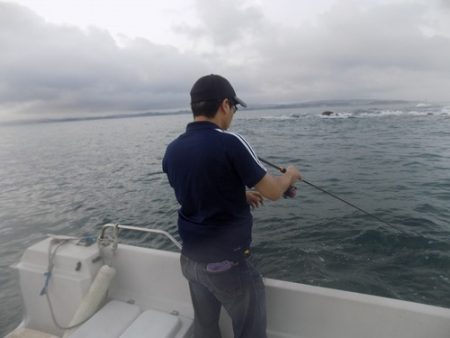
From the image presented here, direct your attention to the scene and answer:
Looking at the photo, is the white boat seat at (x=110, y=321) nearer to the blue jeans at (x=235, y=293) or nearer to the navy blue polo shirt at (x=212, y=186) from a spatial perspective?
the blue jeans at (x=235, y=293)

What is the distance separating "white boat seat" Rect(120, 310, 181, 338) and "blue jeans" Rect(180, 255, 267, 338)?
0.72m

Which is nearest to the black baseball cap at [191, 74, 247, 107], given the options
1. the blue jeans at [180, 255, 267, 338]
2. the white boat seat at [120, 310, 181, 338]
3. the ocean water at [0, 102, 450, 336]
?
the blue jeans at [180, 255, 267, 338]

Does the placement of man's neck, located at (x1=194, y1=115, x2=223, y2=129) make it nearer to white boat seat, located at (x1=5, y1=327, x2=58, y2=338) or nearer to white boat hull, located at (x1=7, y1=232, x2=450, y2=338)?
white boat hull, located at (x1=7, y1=232, x2=450, y2=338)

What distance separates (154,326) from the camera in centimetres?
339

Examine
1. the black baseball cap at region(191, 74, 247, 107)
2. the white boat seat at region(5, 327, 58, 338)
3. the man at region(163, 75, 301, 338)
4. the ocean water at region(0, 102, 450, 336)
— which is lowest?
the ocean water at region(0, 102, 450, 336)

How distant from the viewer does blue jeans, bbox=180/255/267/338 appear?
2.64 metres

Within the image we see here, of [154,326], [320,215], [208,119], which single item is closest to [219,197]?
[208,119]

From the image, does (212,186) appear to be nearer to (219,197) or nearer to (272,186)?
(219,197)

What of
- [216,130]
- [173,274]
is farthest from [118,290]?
[216,130]

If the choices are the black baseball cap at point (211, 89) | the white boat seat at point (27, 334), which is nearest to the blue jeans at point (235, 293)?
the black baseball cap at point (211, 89)

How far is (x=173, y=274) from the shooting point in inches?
155

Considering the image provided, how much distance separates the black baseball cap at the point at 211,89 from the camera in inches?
97.1

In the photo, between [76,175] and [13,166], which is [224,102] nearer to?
[76,175]

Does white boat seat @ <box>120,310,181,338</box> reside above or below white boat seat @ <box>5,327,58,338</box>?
above
